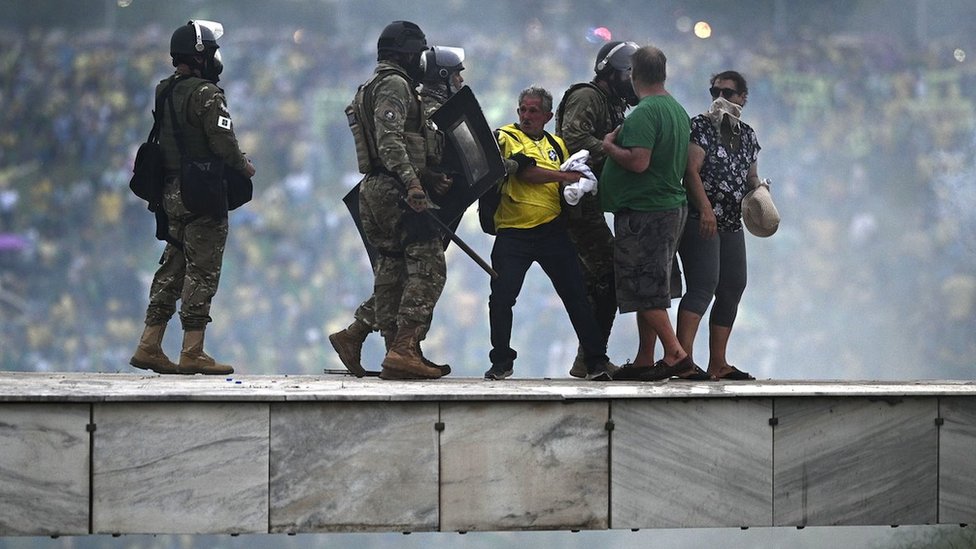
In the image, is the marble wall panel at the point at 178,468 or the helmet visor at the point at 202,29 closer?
the marble wall panel at the point at 178,468

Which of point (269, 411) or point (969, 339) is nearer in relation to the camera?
point (269, 411)

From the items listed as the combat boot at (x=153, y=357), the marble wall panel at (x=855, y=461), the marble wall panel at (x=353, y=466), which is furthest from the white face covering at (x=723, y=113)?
the combat boot at (x=153, y=357)

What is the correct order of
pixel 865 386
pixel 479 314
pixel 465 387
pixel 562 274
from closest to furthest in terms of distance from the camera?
pixel 465 387
pixel 865 386
pixel 562 274
pixel 479 314

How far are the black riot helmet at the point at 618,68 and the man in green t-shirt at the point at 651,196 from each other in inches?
14.9

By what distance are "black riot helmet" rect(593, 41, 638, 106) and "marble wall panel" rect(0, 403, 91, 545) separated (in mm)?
2934

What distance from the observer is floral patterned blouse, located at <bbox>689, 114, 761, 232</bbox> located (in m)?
6.97

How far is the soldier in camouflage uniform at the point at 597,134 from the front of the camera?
7051 millimetres

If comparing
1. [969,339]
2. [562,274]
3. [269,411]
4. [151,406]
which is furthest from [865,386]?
[969,339]

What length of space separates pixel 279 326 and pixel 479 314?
2.47 meters

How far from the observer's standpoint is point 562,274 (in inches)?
272

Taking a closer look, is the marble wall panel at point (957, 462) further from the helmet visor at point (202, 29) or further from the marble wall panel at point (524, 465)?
the helmet visor at point (202, 29)

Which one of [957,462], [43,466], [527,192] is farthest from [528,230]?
[43,466]

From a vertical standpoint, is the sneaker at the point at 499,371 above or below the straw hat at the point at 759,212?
below

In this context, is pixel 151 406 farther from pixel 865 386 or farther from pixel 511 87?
pixel 511 87
